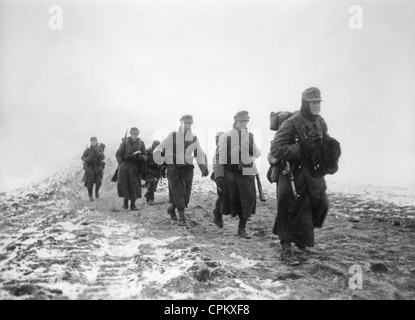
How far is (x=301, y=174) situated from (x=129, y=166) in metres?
6.64

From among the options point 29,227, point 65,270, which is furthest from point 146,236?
point 65,270

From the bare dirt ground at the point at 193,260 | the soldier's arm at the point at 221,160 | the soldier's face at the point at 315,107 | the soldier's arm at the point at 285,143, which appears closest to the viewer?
the bare dirt ground at the point at 193,260

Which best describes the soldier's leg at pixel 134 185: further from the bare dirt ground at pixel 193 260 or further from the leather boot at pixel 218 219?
the leather boot at pixel 218 219

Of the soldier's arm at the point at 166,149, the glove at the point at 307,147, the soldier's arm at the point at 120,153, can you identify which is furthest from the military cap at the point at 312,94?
the soldier's arm at the point at 120,153

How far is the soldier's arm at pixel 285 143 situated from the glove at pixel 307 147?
0.07 m

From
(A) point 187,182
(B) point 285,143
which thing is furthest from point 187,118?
(B) point 285,143

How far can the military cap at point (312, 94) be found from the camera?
14.5 ft

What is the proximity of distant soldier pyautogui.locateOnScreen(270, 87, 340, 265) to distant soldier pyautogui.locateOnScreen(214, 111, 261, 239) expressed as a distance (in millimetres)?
1613

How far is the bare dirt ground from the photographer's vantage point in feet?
10.7

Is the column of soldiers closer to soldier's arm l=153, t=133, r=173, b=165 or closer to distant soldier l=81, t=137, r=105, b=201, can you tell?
soldier's arm l=153, t=133, r=173, b=165

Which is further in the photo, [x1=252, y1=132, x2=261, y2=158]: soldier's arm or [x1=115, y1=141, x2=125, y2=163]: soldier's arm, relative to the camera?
[x1=115, y1=141, x2=125, y2=163]: soldier's arm

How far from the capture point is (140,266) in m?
4.04

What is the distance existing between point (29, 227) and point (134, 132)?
14.7 ft

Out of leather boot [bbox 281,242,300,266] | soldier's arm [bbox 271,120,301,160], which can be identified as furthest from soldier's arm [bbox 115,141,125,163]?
leather boot [bbox 281,242,300,266]
